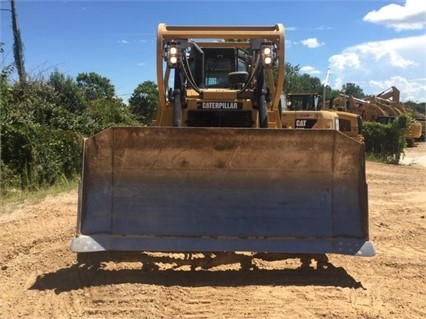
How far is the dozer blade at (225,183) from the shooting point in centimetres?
488

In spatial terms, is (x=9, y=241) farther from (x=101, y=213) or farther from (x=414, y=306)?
(x=414, y=306)

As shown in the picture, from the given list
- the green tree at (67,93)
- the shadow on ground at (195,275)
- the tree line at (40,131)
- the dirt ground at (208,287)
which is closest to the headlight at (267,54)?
the dirt ground at (208,287)

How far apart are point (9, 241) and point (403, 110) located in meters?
30.3

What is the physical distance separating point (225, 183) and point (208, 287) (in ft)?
3.42

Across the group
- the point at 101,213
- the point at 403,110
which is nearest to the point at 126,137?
the point at 101,213

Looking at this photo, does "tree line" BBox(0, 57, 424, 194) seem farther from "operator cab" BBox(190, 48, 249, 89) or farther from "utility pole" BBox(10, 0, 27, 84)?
"operator cab" BBox(190, 48, 249, 89)

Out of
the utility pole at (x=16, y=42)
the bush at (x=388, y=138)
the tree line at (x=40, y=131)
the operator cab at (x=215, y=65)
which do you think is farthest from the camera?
the bush at (x=388, y=138)

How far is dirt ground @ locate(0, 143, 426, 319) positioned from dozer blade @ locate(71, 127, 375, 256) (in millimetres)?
400

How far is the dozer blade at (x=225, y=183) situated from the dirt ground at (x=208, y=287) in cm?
40

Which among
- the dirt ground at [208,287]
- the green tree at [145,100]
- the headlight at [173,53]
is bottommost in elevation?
the dirt ground at [208,287]

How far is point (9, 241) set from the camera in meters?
6.42

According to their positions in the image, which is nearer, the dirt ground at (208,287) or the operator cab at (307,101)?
the dirt ground at (208,287)

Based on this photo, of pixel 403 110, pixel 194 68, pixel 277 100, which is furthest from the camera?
pixel 403 110

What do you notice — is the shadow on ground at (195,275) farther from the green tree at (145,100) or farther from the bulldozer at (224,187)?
the green tree at (145,100)
